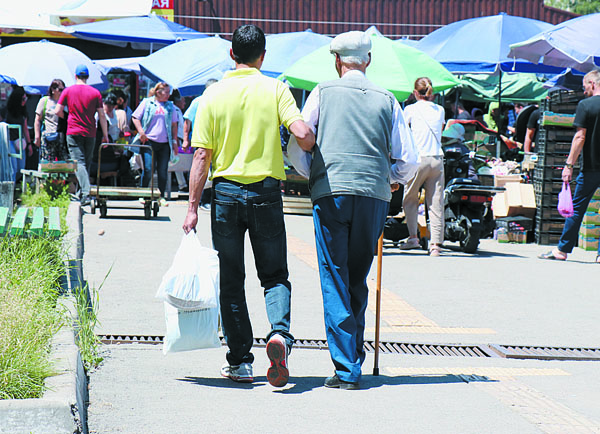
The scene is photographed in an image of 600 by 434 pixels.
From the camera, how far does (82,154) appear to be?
14.5 metres

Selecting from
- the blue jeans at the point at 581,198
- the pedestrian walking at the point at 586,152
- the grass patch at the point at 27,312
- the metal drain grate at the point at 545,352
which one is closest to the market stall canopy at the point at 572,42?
the pedestrian walking at the point at 586,152

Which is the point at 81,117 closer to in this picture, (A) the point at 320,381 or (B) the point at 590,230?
(B) the point at 590,230

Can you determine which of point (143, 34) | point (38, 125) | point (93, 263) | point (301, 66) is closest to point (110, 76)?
point (143, 34)

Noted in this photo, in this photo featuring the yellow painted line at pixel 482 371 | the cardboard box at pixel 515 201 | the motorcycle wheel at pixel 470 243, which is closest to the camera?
the yellow painted line at pixel 482 371

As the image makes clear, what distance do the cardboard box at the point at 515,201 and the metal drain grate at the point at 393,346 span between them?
684 cm

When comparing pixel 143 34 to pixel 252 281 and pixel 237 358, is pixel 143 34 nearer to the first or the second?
pixel 252 281

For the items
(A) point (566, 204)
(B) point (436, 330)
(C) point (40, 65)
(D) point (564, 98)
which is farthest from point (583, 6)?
(B) point (436, 330)

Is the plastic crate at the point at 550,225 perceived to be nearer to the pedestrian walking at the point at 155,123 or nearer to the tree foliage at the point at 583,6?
the pedestrian walking at the point at 155,123

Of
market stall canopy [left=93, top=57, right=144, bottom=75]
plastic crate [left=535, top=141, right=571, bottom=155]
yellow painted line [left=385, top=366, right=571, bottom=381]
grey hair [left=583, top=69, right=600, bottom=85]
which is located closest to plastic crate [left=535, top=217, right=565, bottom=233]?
plastic crate [left=535, top=141, right=571, bottom=155]

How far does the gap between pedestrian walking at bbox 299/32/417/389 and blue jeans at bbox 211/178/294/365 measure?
24 cm

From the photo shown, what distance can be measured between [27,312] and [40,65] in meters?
14.5

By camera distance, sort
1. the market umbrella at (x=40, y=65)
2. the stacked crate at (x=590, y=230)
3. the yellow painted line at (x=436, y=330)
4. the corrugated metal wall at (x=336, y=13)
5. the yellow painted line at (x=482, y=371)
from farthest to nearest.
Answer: the corrugated metal wall at (x=336, y=13) < the market umbrella at (x=40, y=65) < the stacked crate at (x=590, y=230) < the yellow painted line at (x=436, y=330) < the yellow painted line at (x=482, y=371)

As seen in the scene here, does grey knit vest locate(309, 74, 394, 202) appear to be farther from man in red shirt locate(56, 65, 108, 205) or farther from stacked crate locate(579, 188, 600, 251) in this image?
man in red shirt locate(56, 65, 108, 205)

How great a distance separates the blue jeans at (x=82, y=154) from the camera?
14.5 metres
